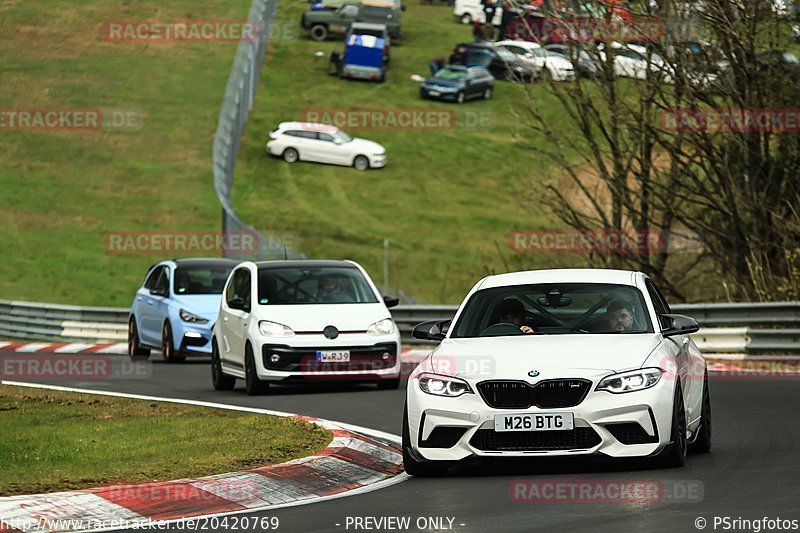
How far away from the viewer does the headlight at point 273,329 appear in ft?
60.1

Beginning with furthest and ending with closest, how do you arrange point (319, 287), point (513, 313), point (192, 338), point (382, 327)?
point (192, 338) < point (319, 287) < point (382, 327) < point (513, 313)

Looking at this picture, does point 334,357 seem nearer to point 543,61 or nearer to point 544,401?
point 544,401

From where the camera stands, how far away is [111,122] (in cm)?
6675

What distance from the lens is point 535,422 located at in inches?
404

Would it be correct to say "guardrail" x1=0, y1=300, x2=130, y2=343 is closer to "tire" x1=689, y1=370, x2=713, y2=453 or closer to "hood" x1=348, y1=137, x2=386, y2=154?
"tire" x1=689, y1=370, x2=713, y2=453

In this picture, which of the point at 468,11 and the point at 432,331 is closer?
the point at 432,331

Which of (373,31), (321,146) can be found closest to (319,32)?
(373,31)

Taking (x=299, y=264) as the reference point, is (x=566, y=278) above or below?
above

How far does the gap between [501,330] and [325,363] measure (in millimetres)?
7124

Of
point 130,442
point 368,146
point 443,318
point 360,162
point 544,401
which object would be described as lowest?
point 360,162

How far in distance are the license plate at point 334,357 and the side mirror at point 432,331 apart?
6362 millimetres

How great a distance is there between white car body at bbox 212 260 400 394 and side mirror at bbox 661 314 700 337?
7390 mm

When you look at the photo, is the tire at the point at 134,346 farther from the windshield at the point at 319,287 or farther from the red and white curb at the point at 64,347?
the windshield at the point at 319,287

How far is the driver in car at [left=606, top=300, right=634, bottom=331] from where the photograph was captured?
11.4 meters
